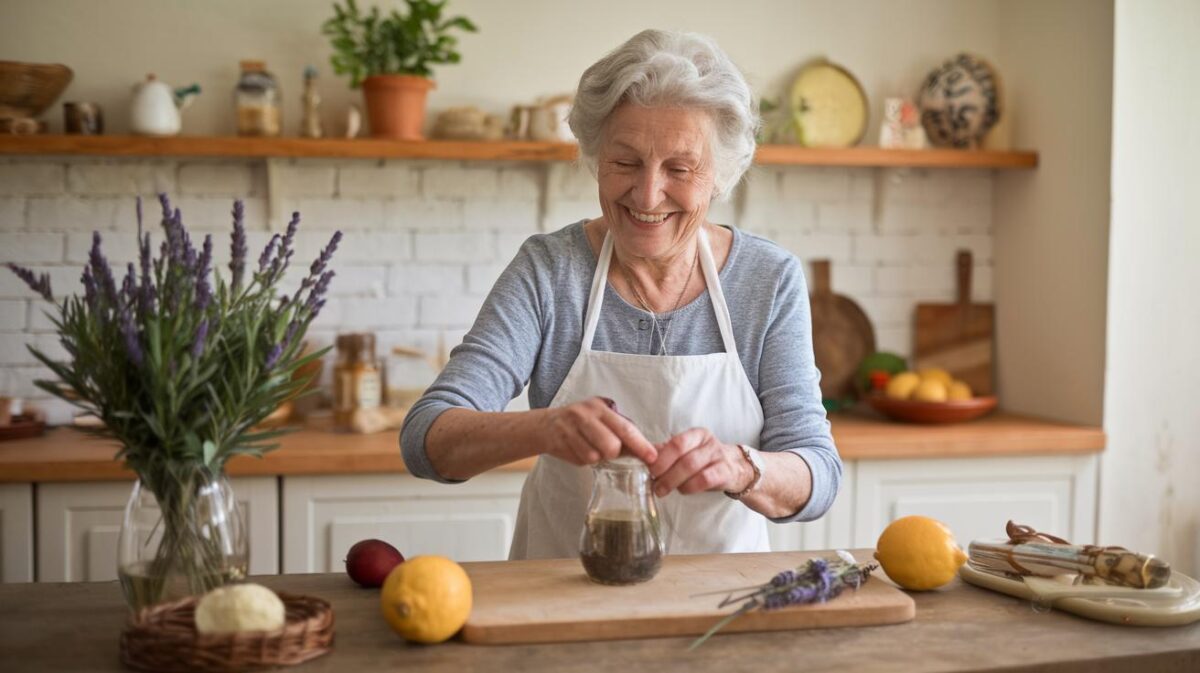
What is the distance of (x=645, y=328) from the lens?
82.7 inches

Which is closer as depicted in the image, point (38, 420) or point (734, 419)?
point (734, 419)

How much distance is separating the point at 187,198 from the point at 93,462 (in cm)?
96

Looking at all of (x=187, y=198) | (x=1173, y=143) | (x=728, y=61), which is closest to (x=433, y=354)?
(x=187, y=198)

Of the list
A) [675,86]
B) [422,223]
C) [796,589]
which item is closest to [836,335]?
[422,223]

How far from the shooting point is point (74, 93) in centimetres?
336

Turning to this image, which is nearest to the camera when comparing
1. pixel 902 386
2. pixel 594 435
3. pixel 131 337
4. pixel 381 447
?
pixel 131 337

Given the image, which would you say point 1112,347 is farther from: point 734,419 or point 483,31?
point 483,31

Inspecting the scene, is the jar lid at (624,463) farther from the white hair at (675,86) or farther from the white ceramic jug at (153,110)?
the white ceramic jug at (153,110)

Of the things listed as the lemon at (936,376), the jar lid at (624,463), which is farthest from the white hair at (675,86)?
the lemon at (936,376)

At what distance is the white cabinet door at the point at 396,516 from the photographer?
2.97 m

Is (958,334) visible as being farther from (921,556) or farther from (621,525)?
(621,525)

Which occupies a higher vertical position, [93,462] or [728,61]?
[728,61]

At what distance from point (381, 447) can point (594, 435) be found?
1.57 meters

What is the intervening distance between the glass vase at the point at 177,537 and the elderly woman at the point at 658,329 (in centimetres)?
49
